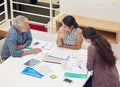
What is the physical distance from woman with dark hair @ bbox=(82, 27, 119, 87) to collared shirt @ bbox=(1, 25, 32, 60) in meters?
1.07

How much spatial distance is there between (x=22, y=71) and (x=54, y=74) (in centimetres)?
40

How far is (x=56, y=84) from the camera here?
3.34 metres

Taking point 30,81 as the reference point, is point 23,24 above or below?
above

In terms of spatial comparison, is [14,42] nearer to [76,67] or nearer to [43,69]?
[43,69]

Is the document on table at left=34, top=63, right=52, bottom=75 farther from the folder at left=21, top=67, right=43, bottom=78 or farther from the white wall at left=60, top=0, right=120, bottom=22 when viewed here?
the white wall at left=60, top=0, right=120, bottom=22

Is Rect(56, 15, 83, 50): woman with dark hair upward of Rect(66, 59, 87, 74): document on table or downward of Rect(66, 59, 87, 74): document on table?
upward

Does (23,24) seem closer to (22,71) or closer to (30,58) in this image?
(30,58)

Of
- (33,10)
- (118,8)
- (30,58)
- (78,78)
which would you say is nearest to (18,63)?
(30,58)

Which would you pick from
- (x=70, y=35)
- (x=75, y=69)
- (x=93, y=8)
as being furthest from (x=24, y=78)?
(x=93, y=8)

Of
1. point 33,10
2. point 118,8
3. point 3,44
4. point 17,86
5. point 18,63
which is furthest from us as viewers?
point 33,10

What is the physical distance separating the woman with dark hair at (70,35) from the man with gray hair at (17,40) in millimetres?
411

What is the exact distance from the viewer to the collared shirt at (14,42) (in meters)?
3.91

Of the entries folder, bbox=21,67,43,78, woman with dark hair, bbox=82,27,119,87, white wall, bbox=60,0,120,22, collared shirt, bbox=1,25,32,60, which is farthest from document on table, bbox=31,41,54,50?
white wall, bbox=60,0,120,22

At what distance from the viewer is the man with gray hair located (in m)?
3.94
